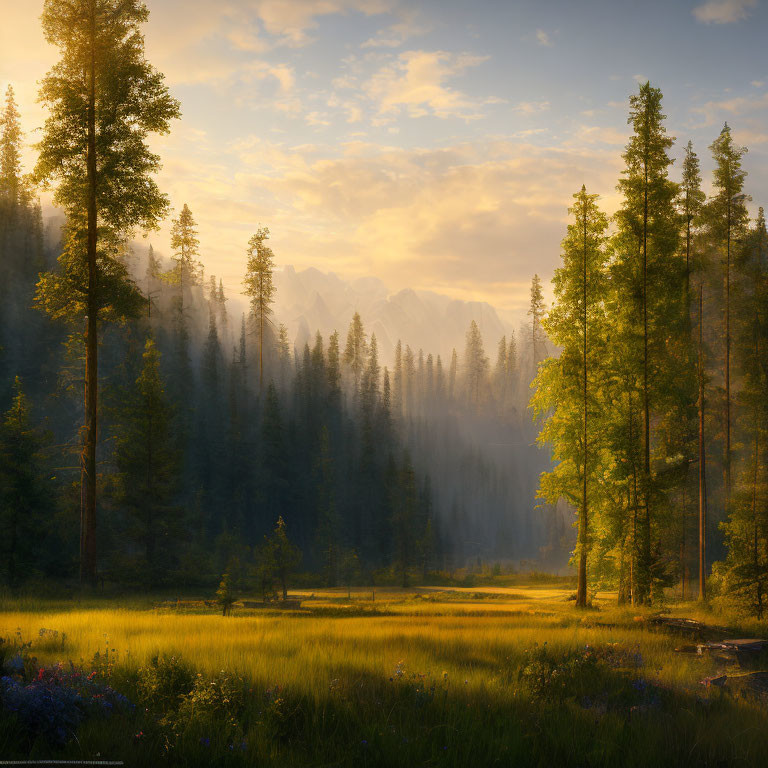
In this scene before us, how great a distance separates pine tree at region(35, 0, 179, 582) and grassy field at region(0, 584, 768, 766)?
11.6 metres

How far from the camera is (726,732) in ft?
19.4

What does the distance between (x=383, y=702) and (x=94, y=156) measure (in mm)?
19566

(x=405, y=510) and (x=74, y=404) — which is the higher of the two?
(x=74, y=404)

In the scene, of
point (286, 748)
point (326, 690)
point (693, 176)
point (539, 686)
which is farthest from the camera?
point (693, 176)

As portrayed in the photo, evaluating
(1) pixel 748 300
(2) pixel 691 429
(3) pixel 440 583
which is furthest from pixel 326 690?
(3) pixel 440 583

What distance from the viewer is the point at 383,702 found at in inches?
258

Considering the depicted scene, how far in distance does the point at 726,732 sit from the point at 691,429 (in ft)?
97.2

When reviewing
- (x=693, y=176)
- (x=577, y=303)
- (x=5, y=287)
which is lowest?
(x=577, y=303)

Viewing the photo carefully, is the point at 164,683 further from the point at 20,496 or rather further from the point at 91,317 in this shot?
the point at 20,496

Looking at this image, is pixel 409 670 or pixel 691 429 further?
pixel 691 429

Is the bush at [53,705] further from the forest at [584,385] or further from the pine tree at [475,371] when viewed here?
the pine tree at [475,371]

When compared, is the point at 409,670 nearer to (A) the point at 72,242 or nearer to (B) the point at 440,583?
(A) the point at 72,242

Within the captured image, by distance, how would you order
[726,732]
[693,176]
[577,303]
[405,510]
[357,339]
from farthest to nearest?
[357,339] → [405,510] → [693,176] → [577,303] → [726,732]

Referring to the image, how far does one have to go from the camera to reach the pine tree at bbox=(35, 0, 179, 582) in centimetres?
1886
